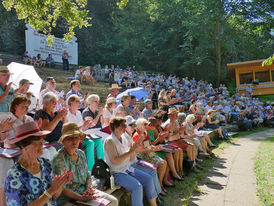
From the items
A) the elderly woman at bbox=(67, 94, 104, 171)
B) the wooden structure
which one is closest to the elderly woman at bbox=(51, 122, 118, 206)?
the elderly woman at bbox=(67, 94, 104, 171)

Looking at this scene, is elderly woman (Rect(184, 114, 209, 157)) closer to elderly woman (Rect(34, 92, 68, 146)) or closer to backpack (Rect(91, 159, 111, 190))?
backpack (Rect(91, 159, 111, 190))

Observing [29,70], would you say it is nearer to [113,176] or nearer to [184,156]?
[113,176]

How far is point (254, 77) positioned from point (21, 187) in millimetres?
26843

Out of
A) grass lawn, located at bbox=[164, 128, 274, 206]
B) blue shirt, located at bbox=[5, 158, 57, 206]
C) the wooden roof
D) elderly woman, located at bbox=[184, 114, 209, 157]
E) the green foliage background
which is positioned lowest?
grass lawn, located at bbox=[164, 128, 274, 206]

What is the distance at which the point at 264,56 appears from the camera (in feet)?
92.9

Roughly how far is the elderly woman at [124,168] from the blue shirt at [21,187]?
4.67 feet

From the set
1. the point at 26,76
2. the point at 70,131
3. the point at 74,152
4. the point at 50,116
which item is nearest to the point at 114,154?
the point at 74,152

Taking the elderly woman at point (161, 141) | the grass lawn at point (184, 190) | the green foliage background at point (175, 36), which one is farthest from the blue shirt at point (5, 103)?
the green foliage background at point (175, 36)

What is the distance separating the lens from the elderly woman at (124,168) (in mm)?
3309

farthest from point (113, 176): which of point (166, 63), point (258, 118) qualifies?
point (166, 63)

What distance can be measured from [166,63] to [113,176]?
2781 centimetres

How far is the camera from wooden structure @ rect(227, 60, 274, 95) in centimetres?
2400

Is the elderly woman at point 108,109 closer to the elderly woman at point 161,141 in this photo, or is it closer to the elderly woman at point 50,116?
the elderly woman at point 161,141

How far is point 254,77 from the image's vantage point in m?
24.8
